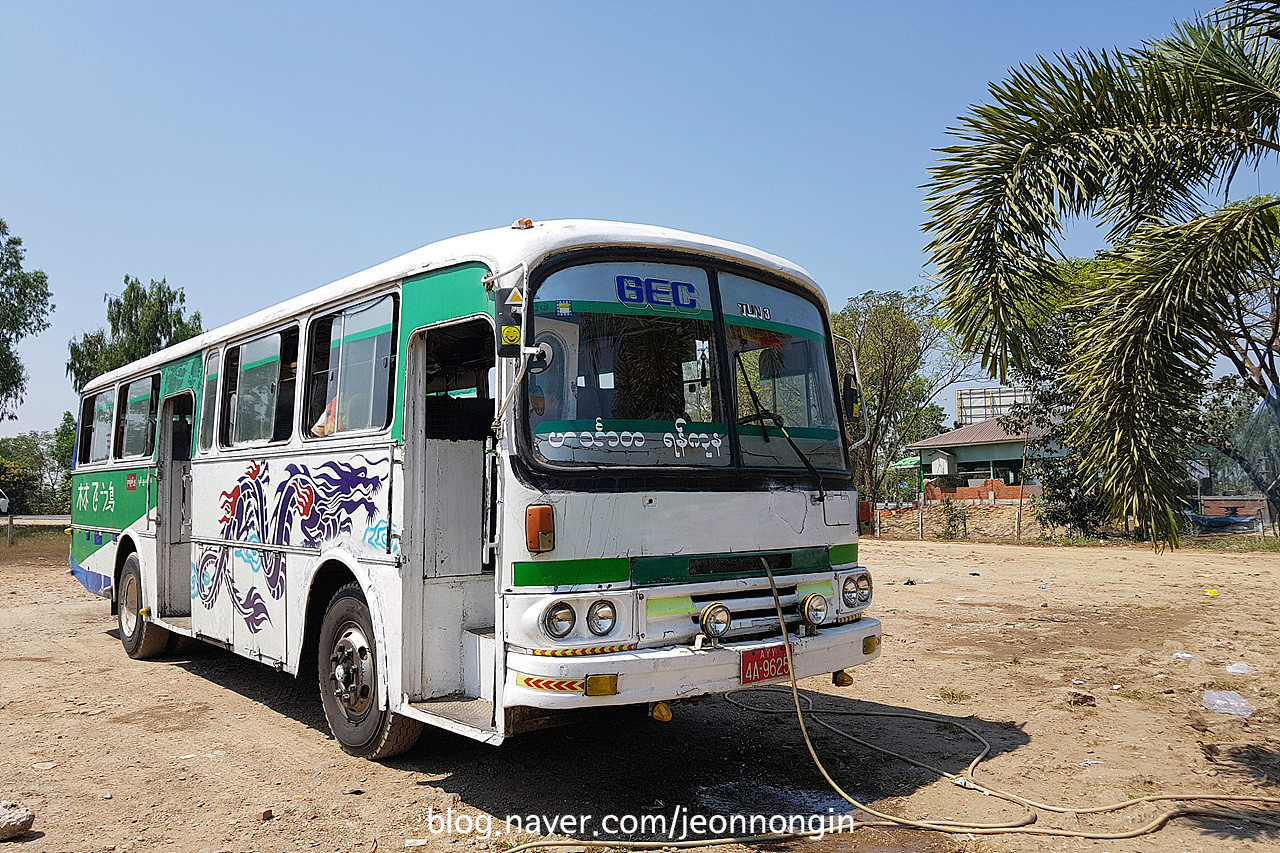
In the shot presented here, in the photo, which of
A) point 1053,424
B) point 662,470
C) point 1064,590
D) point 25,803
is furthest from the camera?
point 1053,424

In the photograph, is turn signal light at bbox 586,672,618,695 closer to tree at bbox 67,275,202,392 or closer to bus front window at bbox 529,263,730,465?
bus front window at bbox 529,263,730,465

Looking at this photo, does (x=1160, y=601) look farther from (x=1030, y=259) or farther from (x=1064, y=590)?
(x=1030, y=259)

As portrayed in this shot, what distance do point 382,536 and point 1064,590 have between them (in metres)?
13.1

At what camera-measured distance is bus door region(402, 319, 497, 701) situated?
5.34m

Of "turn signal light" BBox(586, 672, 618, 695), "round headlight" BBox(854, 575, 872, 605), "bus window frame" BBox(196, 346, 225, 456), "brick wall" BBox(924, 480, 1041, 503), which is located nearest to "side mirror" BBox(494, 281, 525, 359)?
"turn signal light" BBox(586, 672, 618, 695)

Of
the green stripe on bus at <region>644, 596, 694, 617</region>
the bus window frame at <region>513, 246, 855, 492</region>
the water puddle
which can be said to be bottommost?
the water puddle

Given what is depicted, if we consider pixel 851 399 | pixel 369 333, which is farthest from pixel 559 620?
pixel 851 399

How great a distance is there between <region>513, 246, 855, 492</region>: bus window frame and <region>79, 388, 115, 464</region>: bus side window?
8035 millimetres

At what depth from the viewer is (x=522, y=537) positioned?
4547 millimetres

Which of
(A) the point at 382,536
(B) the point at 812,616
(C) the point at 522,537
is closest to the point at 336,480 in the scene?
(A) the point at 382,536

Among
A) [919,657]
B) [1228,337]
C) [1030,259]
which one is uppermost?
[1030,259]

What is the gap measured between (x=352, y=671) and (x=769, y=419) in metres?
3.06

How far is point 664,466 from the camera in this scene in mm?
4910

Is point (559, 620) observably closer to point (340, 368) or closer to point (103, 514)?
point (340, 368)
